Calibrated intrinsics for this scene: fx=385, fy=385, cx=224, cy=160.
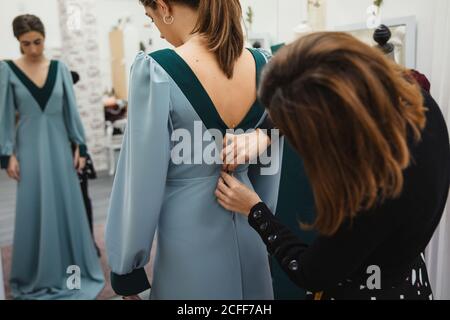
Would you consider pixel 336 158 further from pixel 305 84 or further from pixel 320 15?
pixel 320 15

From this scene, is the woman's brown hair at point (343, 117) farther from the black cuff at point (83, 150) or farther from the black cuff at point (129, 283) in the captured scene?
the black cuff at point (83, 150)

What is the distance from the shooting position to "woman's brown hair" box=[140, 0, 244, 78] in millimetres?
832

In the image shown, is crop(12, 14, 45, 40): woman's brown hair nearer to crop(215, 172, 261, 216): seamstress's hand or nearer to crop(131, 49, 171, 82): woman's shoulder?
crop(131, 49, 171, 82): woman's shoulder

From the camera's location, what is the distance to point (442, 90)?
1.44m

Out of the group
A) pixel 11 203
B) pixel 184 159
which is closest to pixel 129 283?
pixel 184 159

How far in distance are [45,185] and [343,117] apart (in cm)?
202

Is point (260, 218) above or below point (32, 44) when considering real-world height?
below

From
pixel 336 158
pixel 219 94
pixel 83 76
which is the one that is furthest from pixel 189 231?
pixel 83 76

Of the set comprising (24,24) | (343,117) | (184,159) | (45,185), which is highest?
(24,24)

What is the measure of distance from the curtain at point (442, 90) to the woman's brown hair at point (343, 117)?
973mm

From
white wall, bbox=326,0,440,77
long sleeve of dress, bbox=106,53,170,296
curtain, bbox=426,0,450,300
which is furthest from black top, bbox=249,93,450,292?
white wall, bbox=326,0,440,77

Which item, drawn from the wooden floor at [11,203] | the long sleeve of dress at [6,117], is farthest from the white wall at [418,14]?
the wooden floor at [11,203]

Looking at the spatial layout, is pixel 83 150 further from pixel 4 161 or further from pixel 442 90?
pixel 442 90
